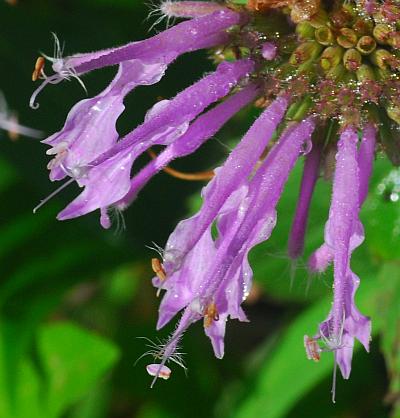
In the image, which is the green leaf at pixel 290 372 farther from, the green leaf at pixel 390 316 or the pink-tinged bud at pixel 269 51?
the pink-tinged bud at pixel 269 51

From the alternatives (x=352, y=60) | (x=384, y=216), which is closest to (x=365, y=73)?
(x=352, y=60)

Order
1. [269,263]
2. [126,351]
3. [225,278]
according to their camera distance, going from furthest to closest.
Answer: [126,351], [269,263], [225,278]

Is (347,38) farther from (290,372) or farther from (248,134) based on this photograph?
(290,372)

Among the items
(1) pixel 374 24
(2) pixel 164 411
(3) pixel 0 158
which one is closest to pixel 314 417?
(2) pixel 164 411

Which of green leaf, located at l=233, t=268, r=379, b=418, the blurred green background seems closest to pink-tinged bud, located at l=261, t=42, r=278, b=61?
the blurred green background

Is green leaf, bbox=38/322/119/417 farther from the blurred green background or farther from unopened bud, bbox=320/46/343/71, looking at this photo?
unopened bud, bbox=320/46/343/71

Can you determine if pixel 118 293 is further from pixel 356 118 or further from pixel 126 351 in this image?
pixel 356 118

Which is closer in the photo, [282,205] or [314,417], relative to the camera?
[282,205]
